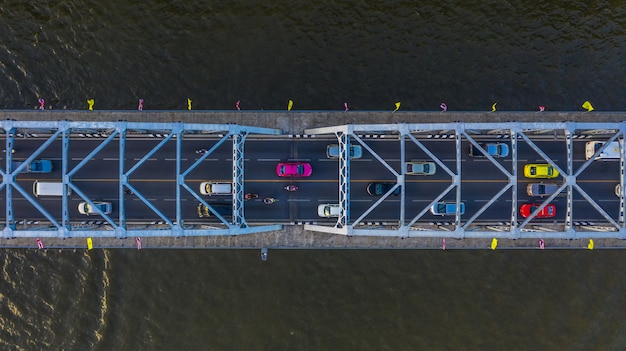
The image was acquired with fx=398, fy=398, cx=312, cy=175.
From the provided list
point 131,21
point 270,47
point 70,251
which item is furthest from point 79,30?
point 70,251

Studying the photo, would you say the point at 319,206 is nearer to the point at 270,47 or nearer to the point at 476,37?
the point at 270,47

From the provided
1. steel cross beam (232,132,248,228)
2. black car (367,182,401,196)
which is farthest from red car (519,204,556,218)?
steel cross beam (232,132,248,228)

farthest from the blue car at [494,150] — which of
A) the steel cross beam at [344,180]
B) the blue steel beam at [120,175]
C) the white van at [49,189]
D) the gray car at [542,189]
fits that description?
the white van at [49,189]

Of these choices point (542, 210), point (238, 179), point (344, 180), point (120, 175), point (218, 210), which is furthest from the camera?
point (542, 210)

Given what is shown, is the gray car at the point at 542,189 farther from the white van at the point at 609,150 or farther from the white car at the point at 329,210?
the white car at the point at 329,210

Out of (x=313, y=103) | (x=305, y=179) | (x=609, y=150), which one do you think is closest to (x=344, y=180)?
(x=305, y=179)

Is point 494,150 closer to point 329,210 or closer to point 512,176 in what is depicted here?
point 512,176

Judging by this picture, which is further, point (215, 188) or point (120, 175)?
point (215, 188)
